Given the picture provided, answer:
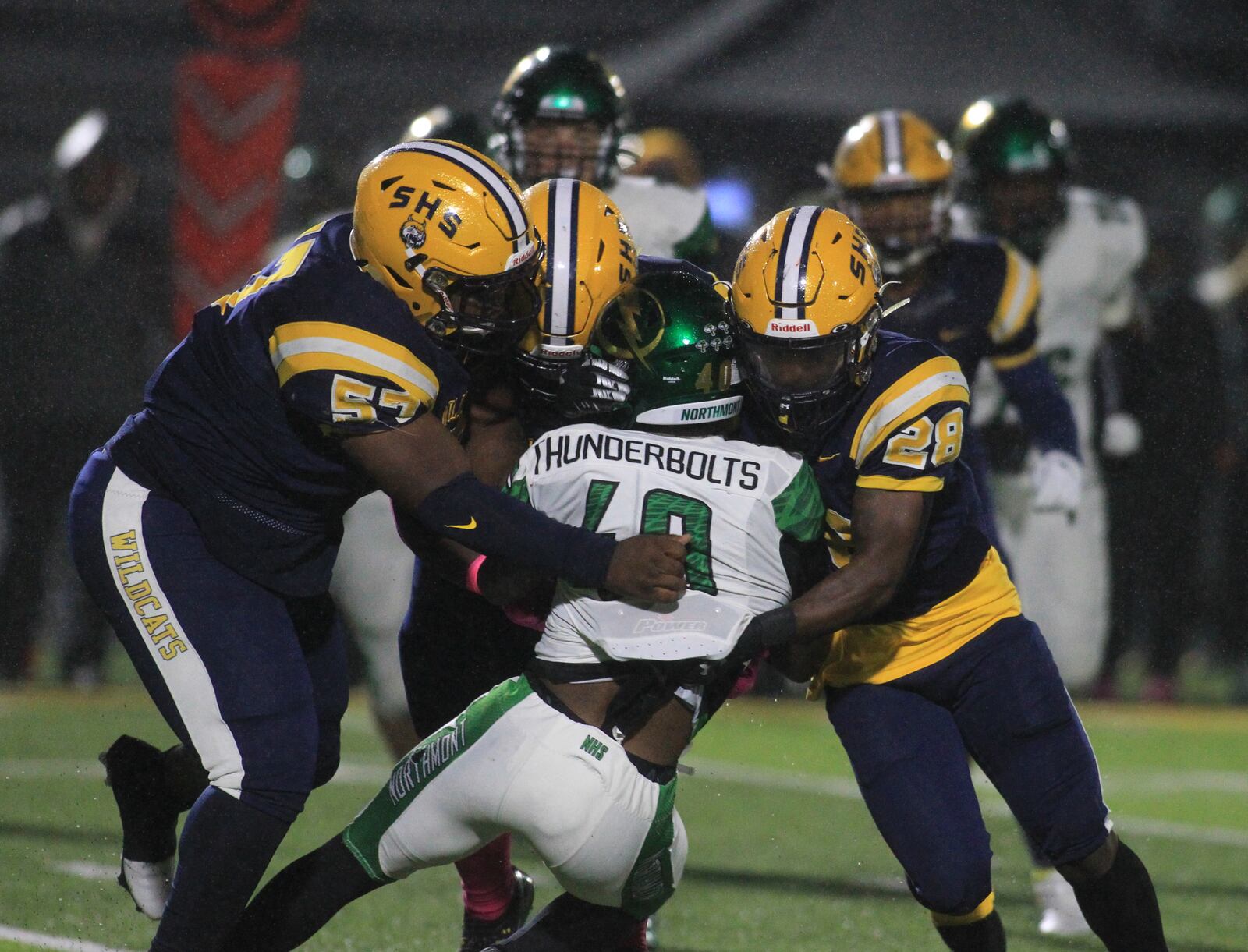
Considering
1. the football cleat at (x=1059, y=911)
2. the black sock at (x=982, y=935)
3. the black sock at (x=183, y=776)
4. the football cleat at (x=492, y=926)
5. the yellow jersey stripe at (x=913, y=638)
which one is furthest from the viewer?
the football cleat at (x=1059, y=911)

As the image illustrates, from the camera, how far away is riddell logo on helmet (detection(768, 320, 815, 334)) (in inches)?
117

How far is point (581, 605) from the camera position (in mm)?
2926

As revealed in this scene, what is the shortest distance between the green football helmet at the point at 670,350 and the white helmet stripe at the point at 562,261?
0.30ft

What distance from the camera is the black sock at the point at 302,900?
9.61 ft

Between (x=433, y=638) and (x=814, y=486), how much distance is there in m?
0.97

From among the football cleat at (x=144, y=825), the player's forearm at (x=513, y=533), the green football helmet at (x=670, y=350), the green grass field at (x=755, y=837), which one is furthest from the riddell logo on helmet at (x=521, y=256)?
the green grass field at (x=755, y=837)

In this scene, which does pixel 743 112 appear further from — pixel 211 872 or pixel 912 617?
pixel 211 872

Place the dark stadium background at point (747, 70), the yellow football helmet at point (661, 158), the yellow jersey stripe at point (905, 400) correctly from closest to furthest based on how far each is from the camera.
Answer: the yellow jersey stripe at point (905, 400), the yellow football helmet at point (661, 158), the dark stadium background at point (747, 70)

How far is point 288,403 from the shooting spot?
2.98 meters

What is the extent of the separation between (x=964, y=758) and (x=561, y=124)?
2.00 m

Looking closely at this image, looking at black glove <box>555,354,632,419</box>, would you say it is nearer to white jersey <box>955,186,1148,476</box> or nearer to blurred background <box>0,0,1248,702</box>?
white jersey <box>955,186,1148,476</box>

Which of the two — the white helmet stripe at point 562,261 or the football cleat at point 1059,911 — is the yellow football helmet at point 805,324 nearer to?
the white helmet stripe at point 562,261

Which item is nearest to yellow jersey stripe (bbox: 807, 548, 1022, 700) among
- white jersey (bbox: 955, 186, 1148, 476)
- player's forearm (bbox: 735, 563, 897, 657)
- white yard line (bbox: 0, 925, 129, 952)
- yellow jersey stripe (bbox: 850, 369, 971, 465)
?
player's forearm (bbox: 735, 563, 897, 657)

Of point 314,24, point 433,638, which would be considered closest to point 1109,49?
point 314,24
